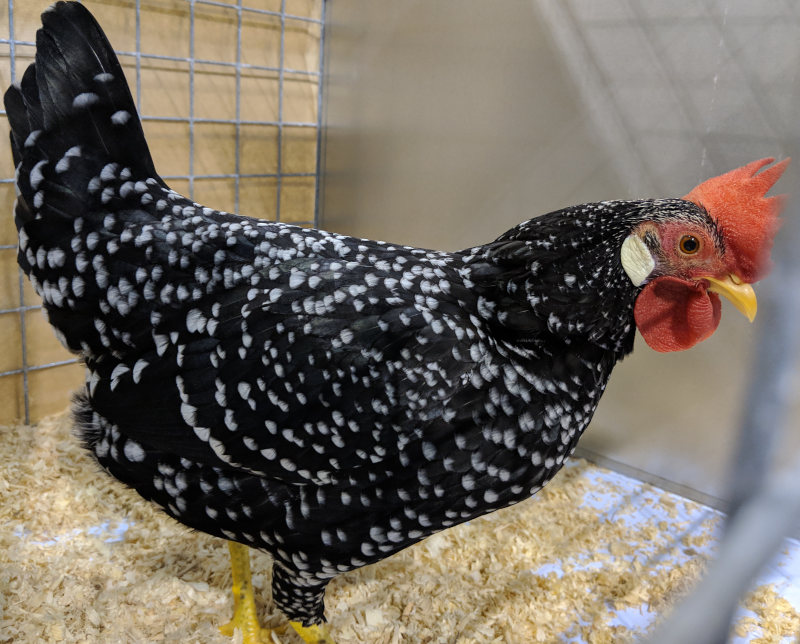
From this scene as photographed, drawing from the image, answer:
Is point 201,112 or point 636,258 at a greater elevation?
point 201,112

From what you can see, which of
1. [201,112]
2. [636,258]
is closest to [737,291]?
[636,258]

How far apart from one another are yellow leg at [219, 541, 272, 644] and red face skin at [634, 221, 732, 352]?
1151 millimetres

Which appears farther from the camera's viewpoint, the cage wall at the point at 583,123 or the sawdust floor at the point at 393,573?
the cage wall at the point at 583,123

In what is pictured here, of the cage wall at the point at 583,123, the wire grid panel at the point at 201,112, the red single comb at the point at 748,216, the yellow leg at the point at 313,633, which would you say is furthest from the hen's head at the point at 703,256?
the wire grid panel at the point at 201,112

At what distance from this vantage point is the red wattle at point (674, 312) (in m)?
1.15

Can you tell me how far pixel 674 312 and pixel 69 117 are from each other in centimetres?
139

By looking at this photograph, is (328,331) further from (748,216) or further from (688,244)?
(748,216)

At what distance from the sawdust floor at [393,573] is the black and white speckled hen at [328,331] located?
1.35 ft

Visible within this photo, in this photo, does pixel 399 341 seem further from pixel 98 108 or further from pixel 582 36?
pixel 582 36

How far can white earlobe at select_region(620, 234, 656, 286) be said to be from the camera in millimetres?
1120

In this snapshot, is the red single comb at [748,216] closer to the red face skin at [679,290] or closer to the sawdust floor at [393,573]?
the red face skin at [679,290]

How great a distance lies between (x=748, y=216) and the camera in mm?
1104

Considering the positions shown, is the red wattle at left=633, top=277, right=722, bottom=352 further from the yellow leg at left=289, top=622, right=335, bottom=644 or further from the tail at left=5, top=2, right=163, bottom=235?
the tail at left=5, top=2, right=163, bottom=235

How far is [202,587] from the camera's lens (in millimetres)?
1700
